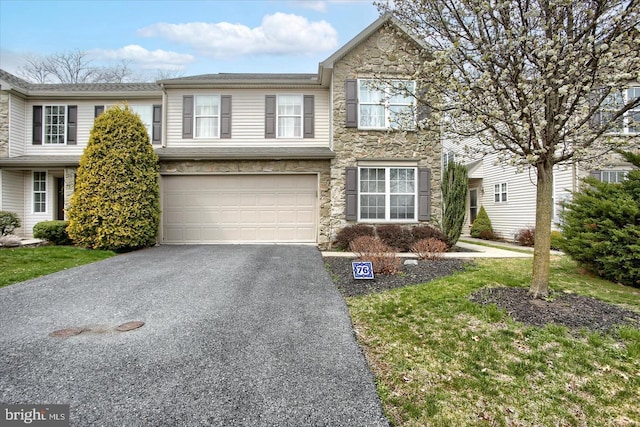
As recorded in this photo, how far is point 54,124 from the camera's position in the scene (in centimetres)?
1205

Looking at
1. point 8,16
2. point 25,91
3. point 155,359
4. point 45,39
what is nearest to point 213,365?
point 155,359

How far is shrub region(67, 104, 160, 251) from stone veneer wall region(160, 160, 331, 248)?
130 cm

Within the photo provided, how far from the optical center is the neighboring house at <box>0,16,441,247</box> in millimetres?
10188

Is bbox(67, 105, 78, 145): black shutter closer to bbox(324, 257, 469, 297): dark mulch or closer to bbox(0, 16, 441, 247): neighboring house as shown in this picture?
bbox(0, 16, 441, 247): neighboring house

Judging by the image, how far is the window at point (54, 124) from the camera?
1200 cm

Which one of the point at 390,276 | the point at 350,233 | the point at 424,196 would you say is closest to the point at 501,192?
the point at 424,196

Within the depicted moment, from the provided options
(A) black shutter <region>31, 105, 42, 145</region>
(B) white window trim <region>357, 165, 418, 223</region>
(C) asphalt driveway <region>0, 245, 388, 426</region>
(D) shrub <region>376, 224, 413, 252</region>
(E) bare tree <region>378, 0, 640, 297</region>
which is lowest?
(C) asphalt driveway <region>0, 245, 388, 426</region>

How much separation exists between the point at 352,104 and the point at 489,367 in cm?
863

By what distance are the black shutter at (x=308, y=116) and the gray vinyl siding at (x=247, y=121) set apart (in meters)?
0.11

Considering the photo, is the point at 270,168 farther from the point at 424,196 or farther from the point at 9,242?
the point at 9,242

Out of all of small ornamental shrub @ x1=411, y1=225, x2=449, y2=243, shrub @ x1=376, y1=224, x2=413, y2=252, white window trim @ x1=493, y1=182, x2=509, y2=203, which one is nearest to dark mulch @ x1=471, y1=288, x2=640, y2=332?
shrub @ x1=376, y1=224, x2=413, y2=252

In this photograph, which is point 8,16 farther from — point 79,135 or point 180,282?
point 180,282

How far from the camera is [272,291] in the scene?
5.36m

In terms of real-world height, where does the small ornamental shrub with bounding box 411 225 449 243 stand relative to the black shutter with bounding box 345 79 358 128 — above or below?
below
